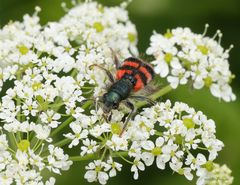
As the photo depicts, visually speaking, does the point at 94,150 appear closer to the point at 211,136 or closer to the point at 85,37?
the point at 211,136

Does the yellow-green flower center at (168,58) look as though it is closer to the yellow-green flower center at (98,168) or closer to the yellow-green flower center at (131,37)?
the yellow-green flower center at (131,37)

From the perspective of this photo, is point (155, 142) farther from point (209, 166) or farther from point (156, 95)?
point (156, 95)

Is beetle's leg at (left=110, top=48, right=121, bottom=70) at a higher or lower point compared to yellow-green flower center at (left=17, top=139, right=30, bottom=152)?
Result: higher

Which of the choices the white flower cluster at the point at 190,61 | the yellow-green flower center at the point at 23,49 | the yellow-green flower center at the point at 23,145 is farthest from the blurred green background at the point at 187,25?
the yellow-green flower center at the point at 23,145

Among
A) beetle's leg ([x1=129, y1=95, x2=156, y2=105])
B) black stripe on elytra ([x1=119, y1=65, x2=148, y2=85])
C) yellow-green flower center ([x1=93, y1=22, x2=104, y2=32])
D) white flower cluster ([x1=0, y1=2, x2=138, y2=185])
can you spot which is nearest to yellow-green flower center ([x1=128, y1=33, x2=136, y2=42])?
white flower cluster ([x1=0, y1=2, x2=138, y2=185])

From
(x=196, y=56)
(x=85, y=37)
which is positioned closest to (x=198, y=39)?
(x=196, y=56)

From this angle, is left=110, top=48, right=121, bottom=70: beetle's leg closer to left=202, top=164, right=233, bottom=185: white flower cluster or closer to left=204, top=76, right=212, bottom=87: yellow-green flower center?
left=204, top=76, right=212, bottom=87: yellow-green flower center
